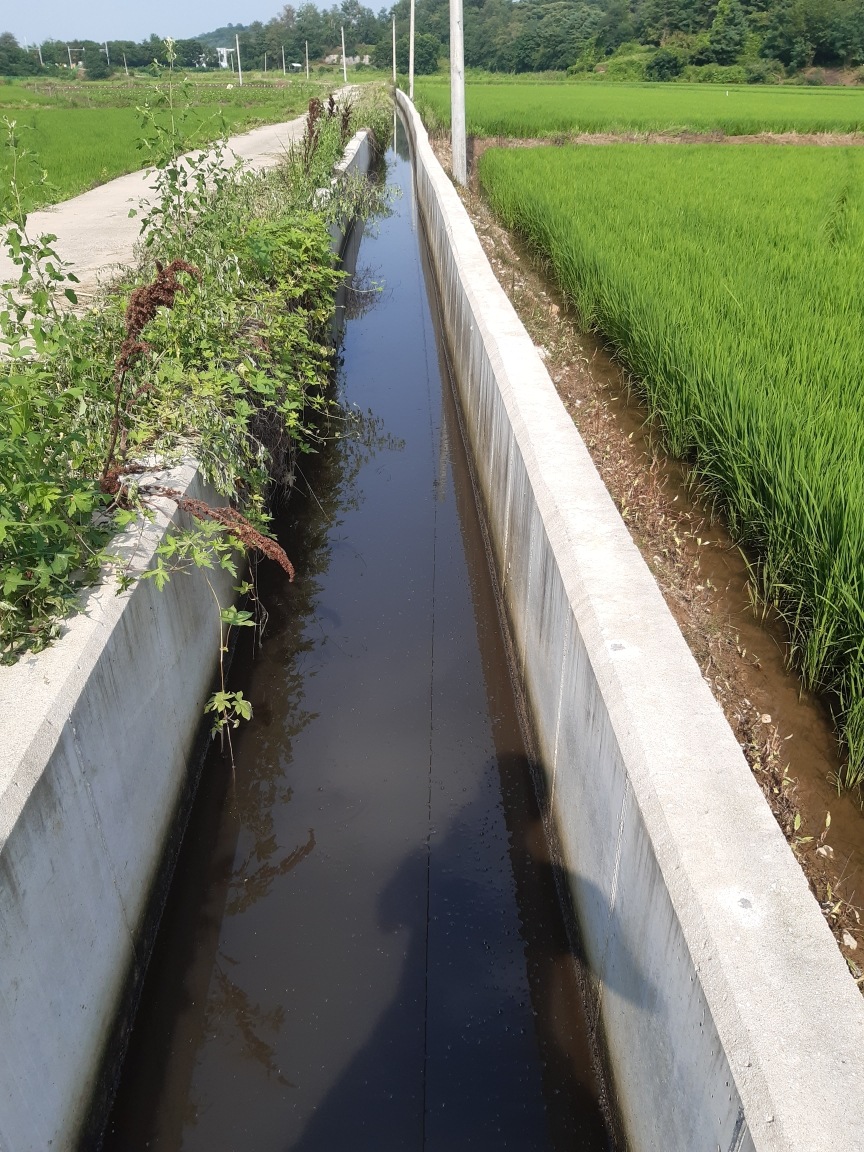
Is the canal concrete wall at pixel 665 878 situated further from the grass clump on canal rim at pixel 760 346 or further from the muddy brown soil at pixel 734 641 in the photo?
the grass clump on canal rim at pixel 760 346

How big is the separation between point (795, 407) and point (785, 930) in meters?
2.31

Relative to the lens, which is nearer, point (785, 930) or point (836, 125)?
point (785, 930)

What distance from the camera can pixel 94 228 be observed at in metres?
8.05

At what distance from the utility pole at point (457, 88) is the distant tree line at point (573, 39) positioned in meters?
5.02

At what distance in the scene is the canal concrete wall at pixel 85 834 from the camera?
67.6 inches

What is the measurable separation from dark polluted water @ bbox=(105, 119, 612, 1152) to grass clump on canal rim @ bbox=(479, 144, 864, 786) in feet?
3.89

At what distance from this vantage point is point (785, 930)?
147 centimetres

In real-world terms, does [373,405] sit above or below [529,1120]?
above

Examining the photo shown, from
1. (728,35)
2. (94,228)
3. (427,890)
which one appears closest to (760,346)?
(427,890)

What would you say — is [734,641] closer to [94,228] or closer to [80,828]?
[80,828]

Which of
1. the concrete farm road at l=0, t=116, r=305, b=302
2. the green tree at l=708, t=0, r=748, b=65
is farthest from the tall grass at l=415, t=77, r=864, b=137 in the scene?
the green tree at l=708, t=0, r=748, b=65

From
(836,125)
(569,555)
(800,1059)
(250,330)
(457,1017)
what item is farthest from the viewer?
(836,125)

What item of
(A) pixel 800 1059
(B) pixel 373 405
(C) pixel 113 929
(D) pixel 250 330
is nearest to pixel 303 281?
(B) pixel 373 405

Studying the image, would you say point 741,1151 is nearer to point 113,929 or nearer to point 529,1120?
point 529,1120
